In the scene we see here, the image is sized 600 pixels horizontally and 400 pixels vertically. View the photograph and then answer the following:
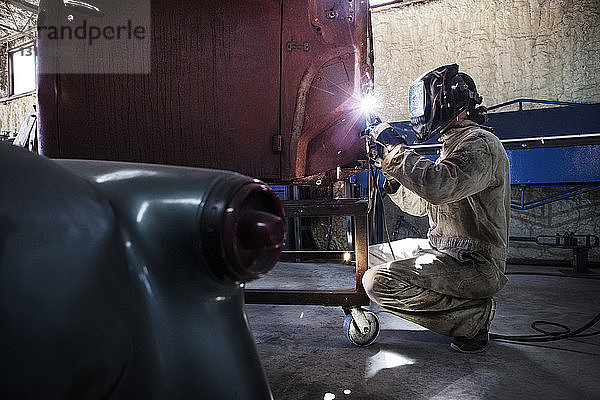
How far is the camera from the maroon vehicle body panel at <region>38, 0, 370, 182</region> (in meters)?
1.72

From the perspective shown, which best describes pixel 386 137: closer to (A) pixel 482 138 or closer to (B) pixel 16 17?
(A) pixel 482 138

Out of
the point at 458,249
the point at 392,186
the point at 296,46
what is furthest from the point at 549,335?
the point at 296,46

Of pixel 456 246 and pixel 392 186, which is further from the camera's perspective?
pixel 392 186

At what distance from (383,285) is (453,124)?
3.06ft

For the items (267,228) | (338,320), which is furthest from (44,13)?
(338,320)

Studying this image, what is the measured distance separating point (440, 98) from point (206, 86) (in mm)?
1191

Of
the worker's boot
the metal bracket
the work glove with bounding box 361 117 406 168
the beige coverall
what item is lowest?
the worker's boot

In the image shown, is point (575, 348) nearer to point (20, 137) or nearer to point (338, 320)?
point (338, 320)

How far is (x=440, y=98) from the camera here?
2170mm

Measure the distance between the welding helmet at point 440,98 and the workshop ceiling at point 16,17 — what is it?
6.34m

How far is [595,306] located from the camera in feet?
9.29

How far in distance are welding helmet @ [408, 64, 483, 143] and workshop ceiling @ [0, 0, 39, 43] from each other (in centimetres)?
634

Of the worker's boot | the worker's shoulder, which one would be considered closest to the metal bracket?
the worker's shoulder

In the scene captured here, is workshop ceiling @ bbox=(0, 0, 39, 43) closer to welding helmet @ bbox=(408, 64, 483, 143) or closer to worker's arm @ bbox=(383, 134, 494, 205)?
welding helmet @ bbox=(408, 64, 483, 143)
